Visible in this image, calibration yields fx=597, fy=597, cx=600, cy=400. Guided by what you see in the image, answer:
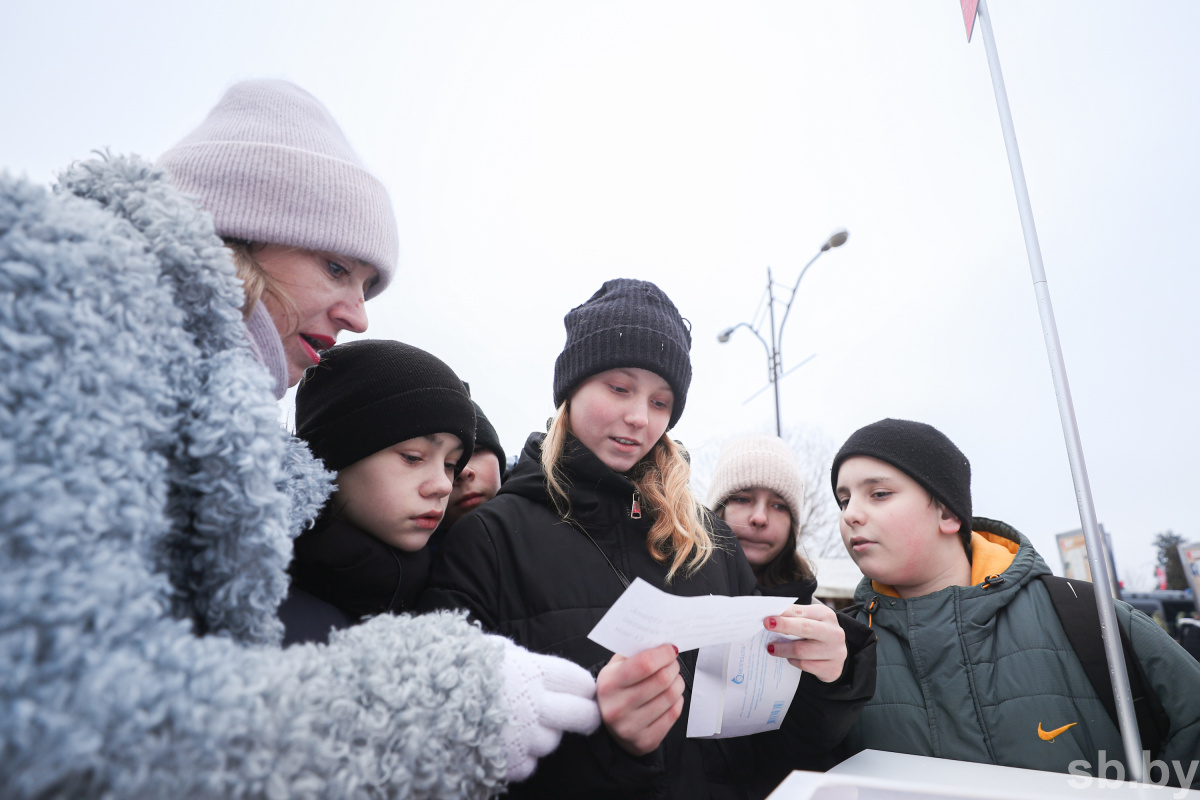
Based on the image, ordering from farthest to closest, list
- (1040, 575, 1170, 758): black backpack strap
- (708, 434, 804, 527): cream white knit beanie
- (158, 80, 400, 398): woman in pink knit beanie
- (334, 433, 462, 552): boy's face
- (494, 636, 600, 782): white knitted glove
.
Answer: (708, 434, 804, 527): cream white knit beanie, (1040, 575, 1170, 758): black backpack strap, (334, 433, 462, 552): boy's face, (158, 80, 400, 398): woman in pink knit beanie, (494, 636, 600, 782): white knitted glove

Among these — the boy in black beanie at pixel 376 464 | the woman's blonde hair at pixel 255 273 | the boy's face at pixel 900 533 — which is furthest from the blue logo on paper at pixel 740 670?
the woman's blonde hair at pixel 255 273

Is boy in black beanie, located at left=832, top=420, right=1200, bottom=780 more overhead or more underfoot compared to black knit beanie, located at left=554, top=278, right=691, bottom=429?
more underfoot

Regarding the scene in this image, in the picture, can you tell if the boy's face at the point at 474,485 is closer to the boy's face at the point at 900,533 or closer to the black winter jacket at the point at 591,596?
the black winter jacket at the point at 591,596

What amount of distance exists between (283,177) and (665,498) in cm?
145

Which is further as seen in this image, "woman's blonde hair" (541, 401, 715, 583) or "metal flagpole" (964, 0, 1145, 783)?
"woman's blonde hair" (541, 401, 715, 583)

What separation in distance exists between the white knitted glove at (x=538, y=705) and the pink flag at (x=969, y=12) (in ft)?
9.59

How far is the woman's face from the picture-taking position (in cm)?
144

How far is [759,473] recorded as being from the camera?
123 inches

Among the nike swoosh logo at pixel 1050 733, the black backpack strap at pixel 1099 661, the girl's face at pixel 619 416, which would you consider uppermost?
the girl's face at pixel 619 416

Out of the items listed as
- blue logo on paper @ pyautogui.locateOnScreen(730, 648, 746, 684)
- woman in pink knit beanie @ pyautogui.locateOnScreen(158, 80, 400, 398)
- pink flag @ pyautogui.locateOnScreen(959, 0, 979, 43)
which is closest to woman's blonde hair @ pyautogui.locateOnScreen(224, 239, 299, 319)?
woman in pink knit beanie @ pyautogui.locateOnScreen(158, 80, 400, 398)

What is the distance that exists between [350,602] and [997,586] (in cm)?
221

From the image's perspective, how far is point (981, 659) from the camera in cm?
206

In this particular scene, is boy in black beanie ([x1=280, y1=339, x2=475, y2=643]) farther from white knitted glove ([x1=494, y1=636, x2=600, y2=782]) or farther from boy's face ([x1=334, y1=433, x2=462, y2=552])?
white knitted glove ([x1=494, y1=636, x2=600, y2=782])

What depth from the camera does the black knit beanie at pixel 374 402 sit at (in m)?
1.73
